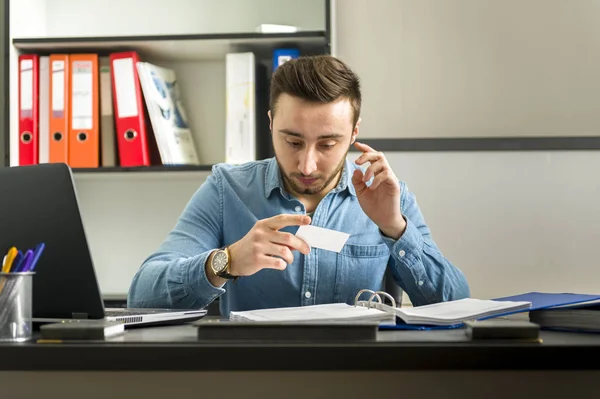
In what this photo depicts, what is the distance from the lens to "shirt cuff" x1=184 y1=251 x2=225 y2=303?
154 centimetres

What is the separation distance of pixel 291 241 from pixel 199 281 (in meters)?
0.30

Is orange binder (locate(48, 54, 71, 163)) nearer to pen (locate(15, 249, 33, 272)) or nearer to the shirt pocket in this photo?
the shirt pocket

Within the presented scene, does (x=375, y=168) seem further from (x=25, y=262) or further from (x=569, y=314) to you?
(x=25, y=262)

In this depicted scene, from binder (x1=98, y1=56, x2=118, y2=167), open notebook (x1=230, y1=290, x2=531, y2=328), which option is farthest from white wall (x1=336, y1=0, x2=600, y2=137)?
open notebook (x1=230, y1=290, x2=531, y2=328)

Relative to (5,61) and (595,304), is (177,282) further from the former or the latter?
(5,61)

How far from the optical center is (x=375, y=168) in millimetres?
1604

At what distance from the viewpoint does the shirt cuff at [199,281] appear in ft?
5.05

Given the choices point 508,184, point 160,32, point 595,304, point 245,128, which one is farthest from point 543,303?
point 160,32

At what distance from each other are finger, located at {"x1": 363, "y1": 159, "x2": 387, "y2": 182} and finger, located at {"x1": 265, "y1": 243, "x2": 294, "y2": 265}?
330 mm

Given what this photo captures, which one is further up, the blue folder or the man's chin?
the man's chin

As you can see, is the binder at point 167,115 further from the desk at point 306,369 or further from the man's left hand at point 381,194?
the desk at point 306,369

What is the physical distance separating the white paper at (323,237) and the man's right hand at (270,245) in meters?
0.03

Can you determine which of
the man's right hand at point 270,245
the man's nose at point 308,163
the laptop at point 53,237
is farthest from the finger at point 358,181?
the laptop at point 53,237

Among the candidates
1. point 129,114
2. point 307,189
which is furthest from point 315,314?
point 129,114
